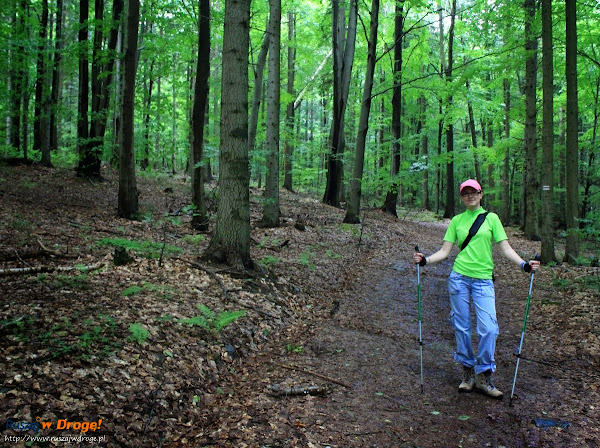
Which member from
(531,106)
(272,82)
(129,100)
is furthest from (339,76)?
(129,100)

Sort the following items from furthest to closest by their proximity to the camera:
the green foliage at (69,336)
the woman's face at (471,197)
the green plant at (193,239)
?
the green plant at (193,239)
the woman's face at (471,197)
the green foliage at (69,336)

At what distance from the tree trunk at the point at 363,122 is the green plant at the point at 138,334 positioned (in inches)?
429

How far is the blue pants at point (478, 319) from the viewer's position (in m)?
4.22

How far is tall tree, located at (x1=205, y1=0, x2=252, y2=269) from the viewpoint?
6.76 metres

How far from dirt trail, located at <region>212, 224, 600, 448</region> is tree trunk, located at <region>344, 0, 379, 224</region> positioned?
27.6 feet

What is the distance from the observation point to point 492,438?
3482mm

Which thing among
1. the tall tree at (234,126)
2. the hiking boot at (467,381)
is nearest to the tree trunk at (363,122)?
the tall tree at (234,126)

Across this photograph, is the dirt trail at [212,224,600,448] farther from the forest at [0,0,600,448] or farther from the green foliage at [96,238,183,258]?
the green foliage at [96,238,183,258]

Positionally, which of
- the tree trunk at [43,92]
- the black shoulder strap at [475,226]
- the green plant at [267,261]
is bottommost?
the green plant at [267,261]

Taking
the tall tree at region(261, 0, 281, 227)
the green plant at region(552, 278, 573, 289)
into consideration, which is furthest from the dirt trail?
the tall tree at region(261, 0, 281, 227)

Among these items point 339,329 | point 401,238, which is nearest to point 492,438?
point 339,329

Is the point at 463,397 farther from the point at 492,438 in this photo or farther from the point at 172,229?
the point at 172,229

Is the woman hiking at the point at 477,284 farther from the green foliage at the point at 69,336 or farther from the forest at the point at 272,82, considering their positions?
the forest at the point at 272,82

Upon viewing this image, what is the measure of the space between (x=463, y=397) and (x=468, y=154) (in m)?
19.0
